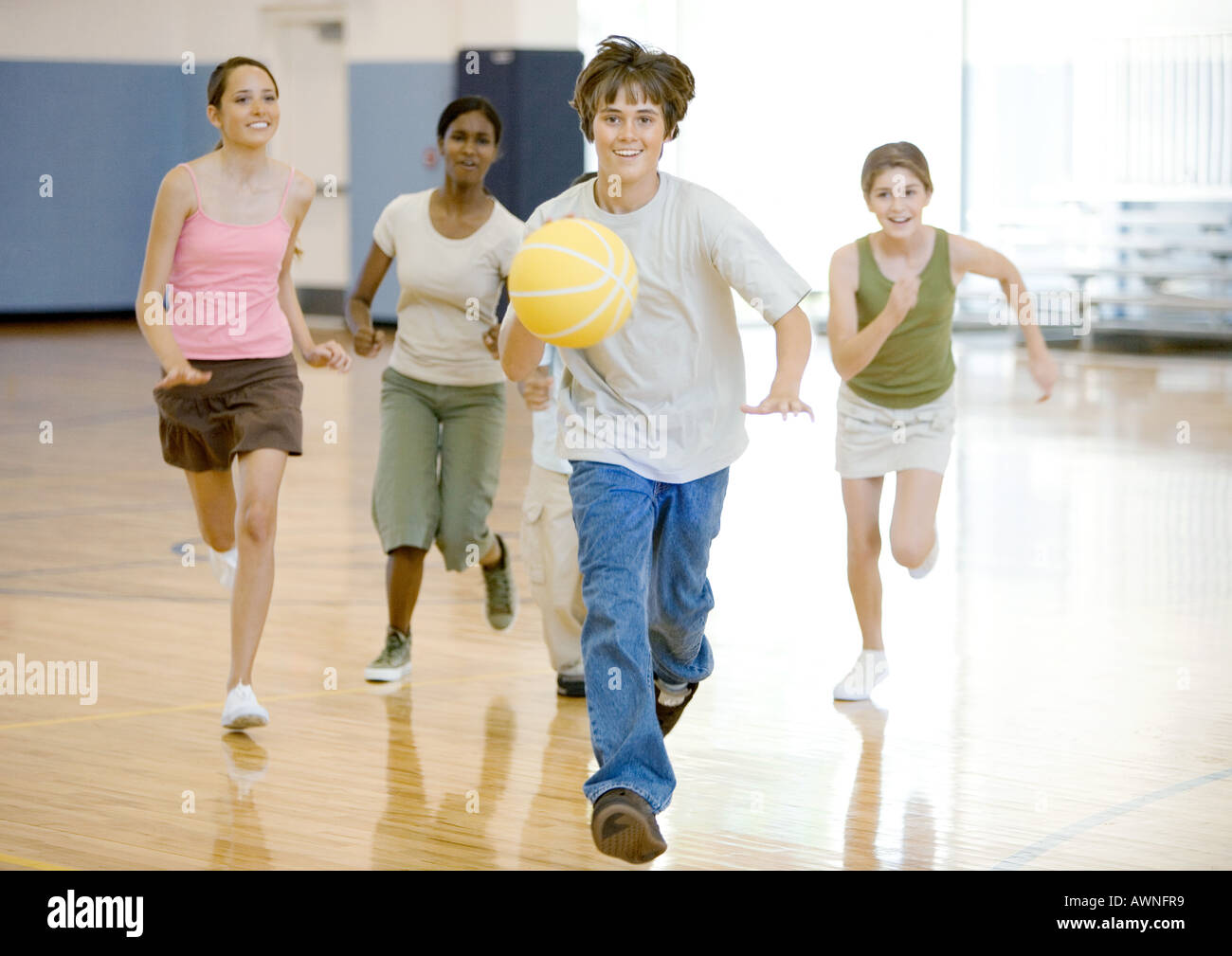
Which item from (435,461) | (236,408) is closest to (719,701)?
(435,461)

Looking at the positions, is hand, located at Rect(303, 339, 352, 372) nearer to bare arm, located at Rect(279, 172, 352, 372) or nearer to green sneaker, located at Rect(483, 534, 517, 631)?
bare arm, located at Rect(279, 172, 352, 372)

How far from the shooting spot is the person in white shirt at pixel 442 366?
5520 mm

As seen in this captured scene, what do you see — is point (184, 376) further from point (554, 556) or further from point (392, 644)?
point (392, 644)

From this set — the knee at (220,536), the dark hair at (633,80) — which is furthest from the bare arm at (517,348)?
the knee at (220,536)

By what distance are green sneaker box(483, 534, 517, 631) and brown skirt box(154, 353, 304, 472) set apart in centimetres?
123

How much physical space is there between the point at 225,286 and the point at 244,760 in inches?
51.4

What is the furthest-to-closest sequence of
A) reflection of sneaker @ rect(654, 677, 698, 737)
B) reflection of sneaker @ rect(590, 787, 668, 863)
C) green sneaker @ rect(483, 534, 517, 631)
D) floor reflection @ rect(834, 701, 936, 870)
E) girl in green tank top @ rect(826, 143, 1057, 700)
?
green sneaker @ rect(483, 534, 517, 631) → girl in green tank top @ rect(826, 143, 1057, 700) → reflection of sneaker @ rect(654, 677, 698, 737) → floor reflection @ rect(834, 701, 936, 870) → reflection of sneaker @ rect(590, 787, 668, 863)

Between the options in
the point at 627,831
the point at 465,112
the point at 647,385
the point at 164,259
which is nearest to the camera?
the point at 627,831

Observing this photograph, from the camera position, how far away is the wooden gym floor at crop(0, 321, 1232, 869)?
4.04 metres

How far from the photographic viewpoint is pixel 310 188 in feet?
16.7

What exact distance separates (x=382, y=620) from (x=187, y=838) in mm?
2447

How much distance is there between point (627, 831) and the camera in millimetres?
3506

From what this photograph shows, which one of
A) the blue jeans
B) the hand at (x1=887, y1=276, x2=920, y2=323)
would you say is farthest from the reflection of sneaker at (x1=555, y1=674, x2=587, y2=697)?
the hand at (x1=887, y1=276, x2=920, y2=323)

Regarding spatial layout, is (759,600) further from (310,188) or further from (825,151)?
(825,151)
